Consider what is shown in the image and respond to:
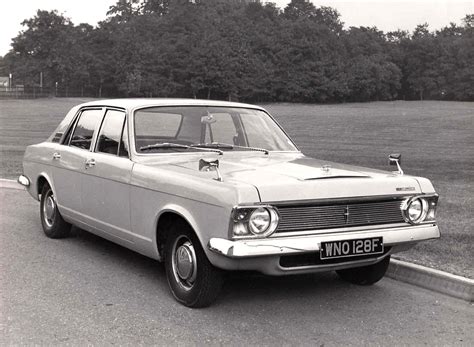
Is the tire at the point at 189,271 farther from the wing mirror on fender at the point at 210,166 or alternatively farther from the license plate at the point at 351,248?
the license plate at the point at 351,248

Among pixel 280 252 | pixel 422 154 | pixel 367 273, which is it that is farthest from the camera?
pixel 422 154

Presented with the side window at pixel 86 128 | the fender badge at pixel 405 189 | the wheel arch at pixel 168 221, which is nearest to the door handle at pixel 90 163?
the side window at pixel 86 128

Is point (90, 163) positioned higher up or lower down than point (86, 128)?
lower down

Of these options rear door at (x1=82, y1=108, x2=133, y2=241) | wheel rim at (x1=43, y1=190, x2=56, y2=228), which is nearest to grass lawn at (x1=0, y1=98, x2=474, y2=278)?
rear door at (x1=82, y1=108, x2=133, y2=241)

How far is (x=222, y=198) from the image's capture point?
4.00 meters

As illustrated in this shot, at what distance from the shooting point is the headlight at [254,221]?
12.9ft

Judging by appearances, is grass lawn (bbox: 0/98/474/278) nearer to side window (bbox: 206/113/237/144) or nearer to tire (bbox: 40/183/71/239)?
side window (bbox: 206/113/237/144)

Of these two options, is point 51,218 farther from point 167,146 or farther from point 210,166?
point 210,166

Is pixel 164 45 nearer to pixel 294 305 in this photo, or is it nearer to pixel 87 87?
pixel 87 87

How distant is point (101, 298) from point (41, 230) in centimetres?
294

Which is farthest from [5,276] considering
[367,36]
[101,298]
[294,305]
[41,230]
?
[367,36]

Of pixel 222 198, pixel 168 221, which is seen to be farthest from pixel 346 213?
pixel 168 221

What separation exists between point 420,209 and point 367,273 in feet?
2.73

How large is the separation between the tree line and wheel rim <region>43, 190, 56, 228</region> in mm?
86874
